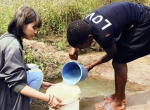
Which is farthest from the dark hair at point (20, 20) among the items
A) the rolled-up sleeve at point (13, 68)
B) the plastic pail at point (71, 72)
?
the plastic pail at point (71, 72)

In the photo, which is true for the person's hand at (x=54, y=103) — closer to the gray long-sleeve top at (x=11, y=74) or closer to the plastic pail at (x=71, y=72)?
the gray long-sleeve top at (x=11, y=74)

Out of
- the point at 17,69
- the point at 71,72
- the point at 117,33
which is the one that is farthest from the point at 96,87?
the point at 17,69

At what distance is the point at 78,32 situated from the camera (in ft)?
8.20

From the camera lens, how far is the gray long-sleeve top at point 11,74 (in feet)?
7.36

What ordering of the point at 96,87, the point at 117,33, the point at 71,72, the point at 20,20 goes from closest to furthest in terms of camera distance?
the point at 20,20 < the point at 117,33 < the point at 71,72 < the point at 96,87

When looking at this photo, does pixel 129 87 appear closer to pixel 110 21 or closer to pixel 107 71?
pixel 107 71

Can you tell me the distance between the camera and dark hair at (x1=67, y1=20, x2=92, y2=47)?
8.23ft

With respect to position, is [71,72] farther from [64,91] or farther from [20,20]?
[20,20]

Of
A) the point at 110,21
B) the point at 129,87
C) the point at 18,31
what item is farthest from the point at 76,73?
the point at 129,87

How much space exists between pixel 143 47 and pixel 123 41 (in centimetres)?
24

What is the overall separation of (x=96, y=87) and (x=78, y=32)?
1970mm

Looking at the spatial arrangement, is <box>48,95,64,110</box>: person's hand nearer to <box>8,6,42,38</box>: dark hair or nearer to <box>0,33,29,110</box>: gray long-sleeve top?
<box>0,33,29,110</box>: gray long-sleeve top

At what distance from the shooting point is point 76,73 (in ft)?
10.4

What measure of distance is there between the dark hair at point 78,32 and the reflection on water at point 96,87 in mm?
1553
